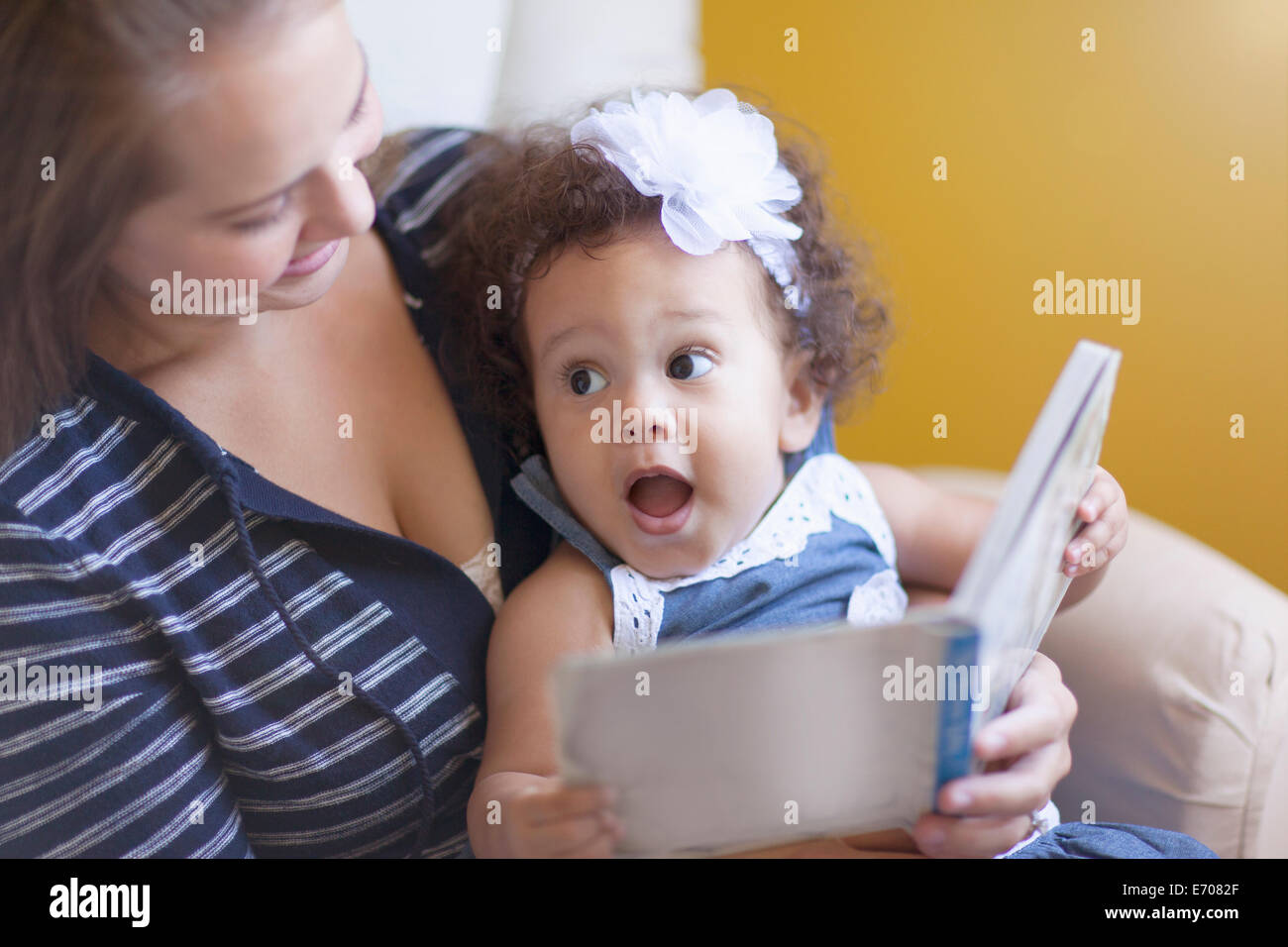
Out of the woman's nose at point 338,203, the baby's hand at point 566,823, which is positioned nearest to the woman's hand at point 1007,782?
the baby's hand at point 566,823

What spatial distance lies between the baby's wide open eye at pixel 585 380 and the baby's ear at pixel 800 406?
0.23 meters

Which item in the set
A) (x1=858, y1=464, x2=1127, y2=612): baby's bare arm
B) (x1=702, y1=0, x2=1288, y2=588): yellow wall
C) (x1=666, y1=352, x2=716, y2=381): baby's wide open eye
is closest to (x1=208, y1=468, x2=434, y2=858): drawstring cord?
(x1=666, y1=352, x2=716, y2=381): baby's wide open eye

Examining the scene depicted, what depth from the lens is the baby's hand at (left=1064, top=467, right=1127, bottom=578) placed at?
0.92 meters

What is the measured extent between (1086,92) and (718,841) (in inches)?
47.0

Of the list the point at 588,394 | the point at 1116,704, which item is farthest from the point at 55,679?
the point at 1116,704

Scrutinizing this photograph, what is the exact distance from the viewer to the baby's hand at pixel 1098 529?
92 centimetres

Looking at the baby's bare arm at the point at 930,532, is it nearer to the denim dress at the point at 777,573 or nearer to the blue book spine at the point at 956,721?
the denim dress at the point at 777,573

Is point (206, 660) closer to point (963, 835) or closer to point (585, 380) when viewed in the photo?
point (585, 380)

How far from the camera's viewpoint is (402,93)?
1456 millimetres

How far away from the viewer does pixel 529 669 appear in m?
0.98

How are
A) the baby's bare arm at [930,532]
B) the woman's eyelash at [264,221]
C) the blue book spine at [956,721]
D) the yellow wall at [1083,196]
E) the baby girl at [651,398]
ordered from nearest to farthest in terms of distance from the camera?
the blue book spine at [956,721]
the woman's eyelash at [264,221]
the baby girl at [651,398]
the baby's bare arm at [930,532]
the yellow wall at [1083,196]

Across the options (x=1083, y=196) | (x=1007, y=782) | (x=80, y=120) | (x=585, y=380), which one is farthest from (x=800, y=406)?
(x=80, y=120)

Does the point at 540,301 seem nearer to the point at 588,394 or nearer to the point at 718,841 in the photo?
the point at 588,394

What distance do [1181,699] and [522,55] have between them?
1230 mm
